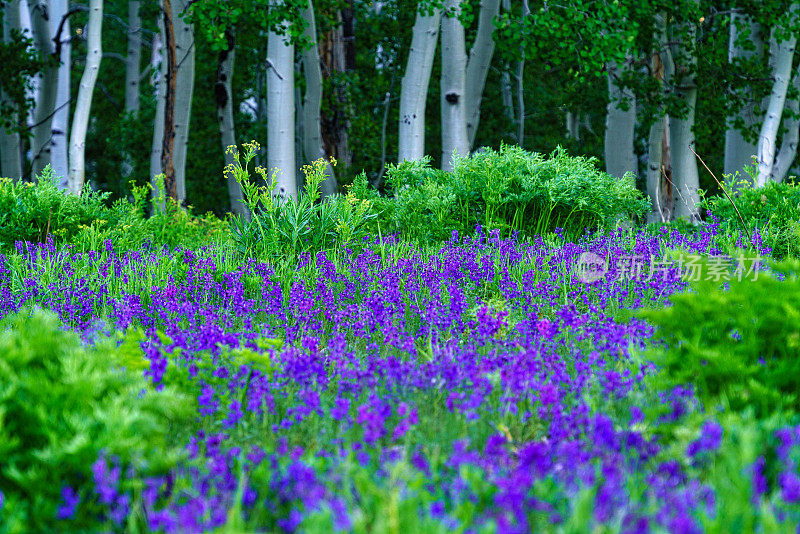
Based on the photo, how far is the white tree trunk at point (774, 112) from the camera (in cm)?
1188

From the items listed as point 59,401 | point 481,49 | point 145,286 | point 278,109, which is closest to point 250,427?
point 59,401

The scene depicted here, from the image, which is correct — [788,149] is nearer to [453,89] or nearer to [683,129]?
[683,129]

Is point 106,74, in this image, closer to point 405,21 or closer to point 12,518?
point 405,21

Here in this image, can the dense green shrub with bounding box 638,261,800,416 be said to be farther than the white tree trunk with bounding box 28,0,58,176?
No

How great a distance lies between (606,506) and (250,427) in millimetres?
1585

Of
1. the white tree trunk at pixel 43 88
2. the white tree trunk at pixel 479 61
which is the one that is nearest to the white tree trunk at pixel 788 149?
the white tree trunk at pixel 479 61

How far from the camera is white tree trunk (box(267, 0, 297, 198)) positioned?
10297mm

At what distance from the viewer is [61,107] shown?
12.8 meters

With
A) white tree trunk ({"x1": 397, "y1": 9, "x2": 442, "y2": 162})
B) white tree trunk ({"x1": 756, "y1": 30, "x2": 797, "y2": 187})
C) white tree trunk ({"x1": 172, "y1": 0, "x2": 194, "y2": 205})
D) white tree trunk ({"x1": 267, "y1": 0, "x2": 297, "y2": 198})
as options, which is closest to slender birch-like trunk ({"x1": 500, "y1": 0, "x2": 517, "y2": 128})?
white tree trunk ({"x1": 756, "y1": 30, "x2": 797, "y2": 187})

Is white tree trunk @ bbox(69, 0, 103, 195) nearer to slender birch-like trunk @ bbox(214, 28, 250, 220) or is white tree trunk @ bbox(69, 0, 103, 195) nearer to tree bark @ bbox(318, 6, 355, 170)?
slender birch-like trunk @ bbox(214, 28, 250, 220)

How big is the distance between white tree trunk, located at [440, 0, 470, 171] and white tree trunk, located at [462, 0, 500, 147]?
61.4 inches

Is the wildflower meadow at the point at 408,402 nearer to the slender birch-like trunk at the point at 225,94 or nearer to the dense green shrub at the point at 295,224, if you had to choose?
the dense green shrub at the point at 295,224

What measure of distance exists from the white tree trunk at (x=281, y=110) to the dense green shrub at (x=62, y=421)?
7607 millimetres

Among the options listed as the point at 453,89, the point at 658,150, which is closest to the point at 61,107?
the point at 453,89
